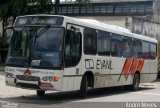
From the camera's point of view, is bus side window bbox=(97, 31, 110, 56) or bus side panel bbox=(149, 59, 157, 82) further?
bus side panel bbox=(149, 59, 157, 82)

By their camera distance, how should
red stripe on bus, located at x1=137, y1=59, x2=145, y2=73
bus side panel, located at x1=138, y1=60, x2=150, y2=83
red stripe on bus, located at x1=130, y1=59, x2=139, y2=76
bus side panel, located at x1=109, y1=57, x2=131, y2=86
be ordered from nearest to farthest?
bus side panel, located at x1=109, y1=57, x2=131, y2=86
red stripe on bus, located at x1=130, y1=59, x2=139, y2=76
red stripe on bus, located at x1=137, y1=59, x2=145, y2=73
bus side panel, located at x1=138, y1=60, x2=150, y2=83

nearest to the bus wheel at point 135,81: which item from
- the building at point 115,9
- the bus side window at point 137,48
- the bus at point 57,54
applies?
the bus side window at point 137,48

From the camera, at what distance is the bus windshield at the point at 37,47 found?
16.4 meters

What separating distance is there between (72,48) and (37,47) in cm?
130

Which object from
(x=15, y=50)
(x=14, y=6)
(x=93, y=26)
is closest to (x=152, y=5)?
(x=14, y=6)

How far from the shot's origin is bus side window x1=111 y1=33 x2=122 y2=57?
69.4 ft

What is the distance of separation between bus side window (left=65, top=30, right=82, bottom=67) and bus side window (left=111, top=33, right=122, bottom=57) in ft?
12.2

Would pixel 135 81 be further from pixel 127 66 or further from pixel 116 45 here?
pixel 116 45

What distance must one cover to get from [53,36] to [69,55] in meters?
0.90

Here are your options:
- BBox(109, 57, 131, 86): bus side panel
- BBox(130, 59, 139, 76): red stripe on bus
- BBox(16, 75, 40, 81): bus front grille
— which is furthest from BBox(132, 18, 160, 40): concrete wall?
→ BBox(16, 75, 40, 81): bus front grille

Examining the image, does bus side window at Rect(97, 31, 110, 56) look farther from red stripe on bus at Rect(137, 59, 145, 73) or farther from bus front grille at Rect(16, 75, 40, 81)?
red stripe on bus at Rect(137, 59, 145, 73)

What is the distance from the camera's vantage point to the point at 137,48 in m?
24.7

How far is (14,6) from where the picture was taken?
38.4 metres

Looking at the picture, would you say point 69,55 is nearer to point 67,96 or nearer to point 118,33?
point 67,96
